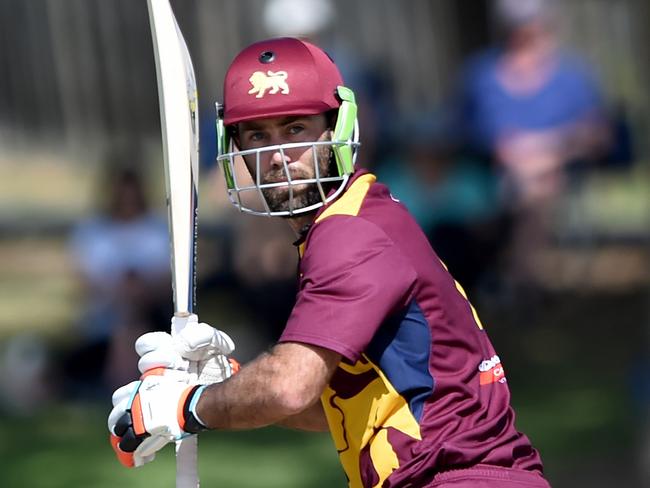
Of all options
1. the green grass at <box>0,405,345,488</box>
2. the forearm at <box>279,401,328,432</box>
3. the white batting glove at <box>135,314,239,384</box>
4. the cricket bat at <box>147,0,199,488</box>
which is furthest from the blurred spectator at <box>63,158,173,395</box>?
the white batting glove at <box>135,314,239,384</box>

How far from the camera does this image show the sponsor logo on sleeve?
11.1 feet

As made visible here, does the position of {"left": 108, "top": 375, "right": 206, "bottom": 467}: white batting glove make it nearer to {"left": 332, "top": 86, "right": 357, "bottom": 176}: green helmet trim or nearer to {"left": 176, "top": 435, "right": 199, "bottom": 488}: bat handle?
{"left": 176, "top": 435, "right": 199, "bottom": 488}: bat handle

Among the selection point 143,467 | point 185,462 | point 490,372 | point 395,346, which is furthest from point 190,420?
point 143,467

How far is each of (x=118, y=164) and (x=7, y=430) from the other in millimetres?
2101

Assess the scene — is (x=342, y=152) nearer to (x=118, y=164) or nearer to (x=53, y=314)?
(x=118, y=164)

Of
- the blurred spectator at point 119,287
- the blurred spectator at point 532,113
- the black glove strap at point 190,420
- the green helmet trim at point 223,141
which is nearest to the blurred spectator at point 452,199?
the blurred spectator at point 532,113

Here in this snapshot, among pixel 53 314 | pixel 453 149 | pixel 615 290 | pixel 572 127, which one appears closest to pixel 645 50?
pixel 572 127

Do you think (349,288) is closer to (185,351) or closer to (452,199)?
(185,351)

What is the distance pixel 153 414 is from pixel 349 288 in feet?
2.00

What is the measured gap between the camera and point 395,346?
10.7ft

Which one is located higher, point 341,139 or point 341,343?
point 341,139

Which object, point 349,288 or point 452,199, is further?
point 452,199

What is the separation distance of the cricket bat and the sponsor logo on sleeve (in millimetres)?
845

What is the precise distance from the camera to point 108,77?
1276 centimetres
